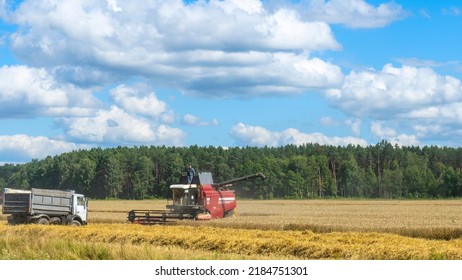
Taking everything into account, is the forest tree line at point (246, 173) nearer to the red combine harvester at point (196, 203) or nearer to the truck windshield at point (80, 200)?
the red combine harvester at point (196, 203)

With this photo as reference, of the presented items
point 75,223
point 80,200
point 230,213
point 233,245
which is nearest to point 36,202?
point 75,223

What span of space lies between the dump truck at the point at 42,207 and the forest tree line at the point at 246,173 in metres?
93.9

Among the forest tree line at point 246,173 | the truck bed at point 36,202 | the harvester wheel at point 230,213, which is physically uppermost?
the forest tree line at point 246,173

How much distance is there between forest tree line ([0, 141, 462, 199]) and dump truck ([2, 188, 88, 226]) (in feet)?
308

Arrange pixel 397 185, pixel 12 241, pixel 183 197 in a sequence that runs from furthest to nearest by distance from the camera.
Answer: pixel 397 185 → pixel 183 197 → pixel 12 241

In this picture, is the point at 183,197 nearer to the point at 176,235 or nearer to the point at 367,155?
the point at 176,235

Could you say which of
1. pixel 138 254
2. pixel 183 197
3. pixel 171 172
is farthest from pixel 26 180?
pixel 138 254

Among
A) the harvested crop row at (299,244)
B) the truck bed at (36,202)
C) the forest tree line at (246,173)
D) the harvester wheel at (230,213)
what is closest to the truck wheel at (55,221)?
the truck bed at (36,202)

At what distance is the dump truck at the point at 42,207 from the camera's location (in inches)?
1457

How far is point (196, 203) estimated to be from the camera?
43.5 m

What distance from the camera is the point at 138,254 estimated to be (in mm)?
16109

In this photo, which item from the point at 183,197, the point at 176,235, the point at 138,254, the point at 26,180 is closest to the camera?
the point at 138,254

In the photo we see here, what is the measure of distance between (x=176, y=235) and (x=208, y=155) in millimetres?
125361

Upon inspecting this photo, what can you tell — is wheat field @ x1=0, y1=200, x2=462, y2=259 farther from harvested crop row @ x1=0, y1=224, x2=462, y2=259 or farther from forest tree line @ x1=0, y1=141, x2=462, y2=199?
forest tree line @ x1=0, y1=141, x2=462, y2=199
